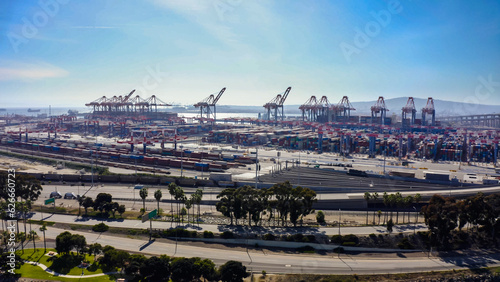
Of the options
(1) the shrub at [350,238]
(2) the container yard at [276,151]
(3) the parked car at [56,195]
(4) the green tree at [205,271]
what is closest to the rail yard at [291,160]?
(2) the container yard at [276,151]

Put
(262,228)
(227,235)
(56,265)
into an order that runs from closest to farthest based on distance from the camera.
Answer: (56,265) < (227,235) < (262,228)

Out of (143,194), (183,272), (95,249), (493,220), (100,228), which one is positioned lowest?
(100,228)

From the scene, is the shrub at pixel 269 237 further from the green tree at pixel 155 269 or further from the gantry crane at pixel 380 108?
the gantry crane at pixel 380 108

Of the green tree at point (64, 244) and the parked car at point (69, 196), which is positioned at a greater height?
the green tree at point (64, 244)

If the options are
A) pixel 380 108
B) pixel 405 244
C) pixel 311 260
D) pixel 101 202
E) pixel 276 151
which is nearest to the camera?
pixel 311 260

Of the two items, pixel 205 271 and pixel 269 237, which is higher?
pixel 205 271

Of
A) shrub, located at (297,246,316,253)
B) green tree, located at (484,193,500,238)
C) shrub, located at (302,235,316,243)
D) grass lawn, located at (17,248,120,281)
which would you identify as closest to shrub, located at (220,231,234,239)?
shrub, located at (297,246,316,253)

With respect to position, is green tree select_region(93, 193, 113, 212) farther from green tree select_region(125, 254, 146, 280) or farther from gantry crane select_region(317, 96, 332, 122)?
gantry crane select_region(317, 96, 332, 122)

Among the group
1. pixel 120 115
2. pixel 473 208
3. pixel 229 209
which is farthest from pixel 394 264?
pixel 120 115

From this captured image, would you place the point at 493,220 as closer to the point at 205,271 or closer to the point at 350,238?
the point at 350,238

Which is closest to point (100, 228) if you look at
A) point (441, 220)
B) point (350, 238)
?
point (350, 238)

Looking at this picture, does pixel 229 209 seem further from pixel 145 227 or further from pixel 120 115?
pixel 120 115
